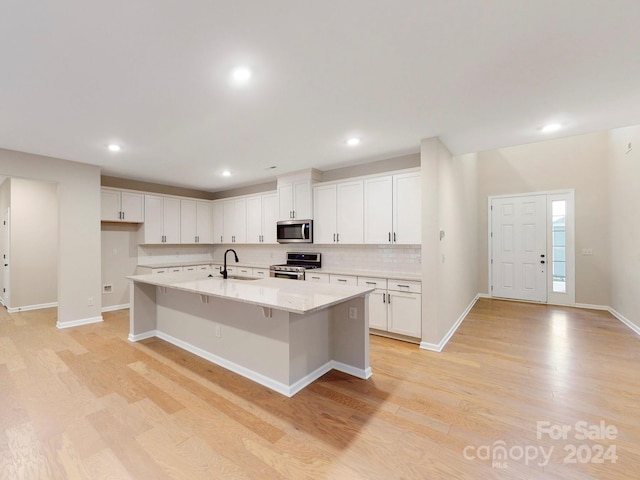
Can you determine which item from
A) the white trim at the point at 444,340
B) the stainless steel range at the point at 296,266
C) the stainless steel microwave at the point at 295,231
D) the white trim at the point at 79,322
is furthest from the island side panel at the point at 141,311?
the white trim at the point at 444,340

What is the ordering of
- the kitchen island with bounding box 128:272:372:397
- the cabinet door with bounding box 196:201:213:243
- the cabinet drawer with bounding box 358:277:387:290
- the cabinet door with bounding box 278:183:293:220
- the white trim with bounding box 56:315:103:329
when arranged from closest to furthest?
the kitchen island with bounding box 128:272:372:397, the cabinet drawer with bounding box 358:277:387:290, the white trim with bounding box 56:315:103:329, the cabinet door with bounding box 278:183:293:220, the cabinet door with bounding box 196:201:213:243

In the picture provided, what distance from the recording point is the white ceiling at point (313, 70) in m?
1.56

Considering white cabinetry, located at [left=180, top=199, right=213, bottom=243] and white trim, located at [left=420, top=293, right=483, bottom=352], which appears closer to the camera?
white trim, located at [left=420, top=293, right=483, bottom=352]

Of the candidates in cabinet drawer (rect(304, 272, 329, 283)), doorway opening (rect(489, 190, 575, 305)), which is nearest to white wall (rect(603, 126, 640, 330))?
doorway opening (rect(489, 190, 575, 305))

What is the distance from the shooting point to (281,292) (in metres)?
2.74

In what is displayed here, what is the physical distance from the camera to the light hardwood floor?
1.73 m

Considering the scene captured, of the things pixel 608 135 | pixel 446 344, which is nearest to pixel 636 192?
pixel 608 135

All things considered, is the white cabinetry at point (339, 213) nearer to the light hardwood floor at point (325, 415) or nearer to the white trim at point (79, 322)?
the light hardwood floor at point (325, 415)

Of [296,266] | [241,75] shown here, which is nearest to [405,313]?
[296,266]

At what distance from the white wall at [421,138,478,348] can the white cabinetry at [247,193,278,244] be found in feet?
9.69

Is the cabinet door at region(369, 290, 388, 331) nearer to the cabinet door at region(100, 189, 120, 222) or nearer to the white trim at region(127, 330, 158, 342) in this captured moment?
the white trim at region(127, 330, 158, 342)

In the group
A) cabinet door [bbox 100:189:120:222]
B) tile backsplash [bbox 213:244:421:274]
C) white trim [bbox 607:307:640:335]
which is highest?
cabinet door [bbox 100:189:120:222]

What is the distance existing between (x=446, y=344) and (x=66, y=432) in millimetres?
3811

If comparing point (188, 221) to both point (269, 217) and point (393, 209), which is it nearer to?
point (269, 217)
